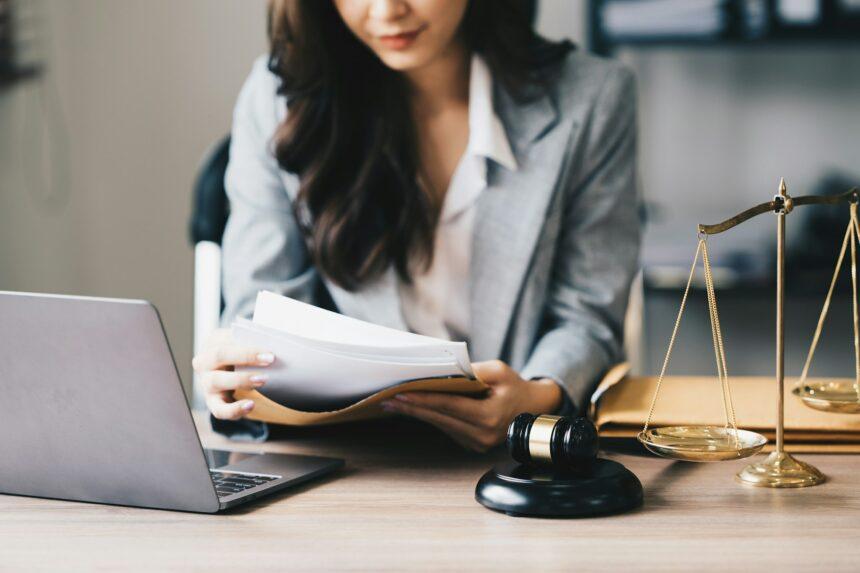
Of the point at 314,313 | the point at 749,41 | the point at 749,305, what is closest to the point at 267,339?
the point at 314,313

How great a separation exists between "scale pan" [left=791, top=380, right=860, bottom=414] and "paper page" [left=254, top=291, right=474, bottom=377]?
0.35m

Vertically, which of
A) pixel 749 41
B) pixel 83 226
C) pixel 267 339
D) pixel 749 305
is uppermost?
pixel 749 41

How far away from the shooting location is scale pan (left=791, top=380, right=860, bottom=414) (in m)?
0.99

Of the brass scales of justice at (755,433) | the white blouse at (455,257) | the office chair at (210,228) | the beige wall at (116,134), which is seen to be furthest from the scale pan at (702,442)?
the beige wall at (116,134)

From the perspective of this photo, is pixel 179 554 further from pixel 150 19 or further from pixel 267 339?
pixel 150 19

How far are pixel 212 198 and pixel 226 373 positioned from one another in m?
0.63

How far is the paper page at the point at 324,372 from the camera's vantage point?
0.95m

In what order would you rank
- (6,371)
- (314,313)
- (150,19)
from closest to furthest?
(6,371)
(314,313)
(150,19)

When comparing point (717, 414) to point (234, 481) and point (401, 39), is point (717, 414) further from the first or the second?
point (401, 39)

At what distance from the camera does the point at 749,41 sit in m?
2.59

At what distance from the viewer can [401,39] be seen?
1359mm

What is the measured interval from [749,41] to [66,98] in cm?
184

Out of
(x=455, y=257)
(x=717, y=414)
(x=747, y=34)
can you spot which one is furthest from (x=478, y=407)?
(x=747, y=34)

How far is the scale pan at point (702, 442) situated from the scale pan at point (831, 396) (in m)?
0.09
